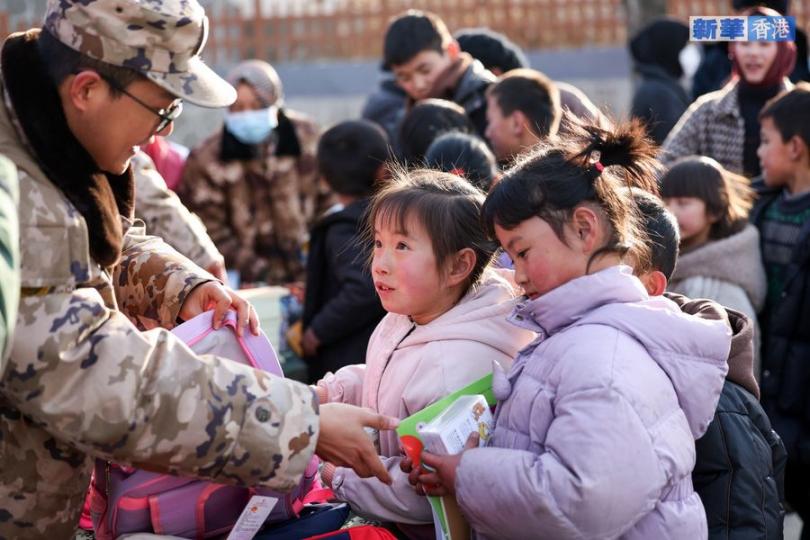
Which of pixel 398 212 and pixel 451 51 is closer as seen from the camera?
pixel 398 212

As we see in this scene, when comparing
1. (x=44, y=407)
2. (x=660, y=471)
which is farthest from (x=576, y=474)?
(x=44, y=407)

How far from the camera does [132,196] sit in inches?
107

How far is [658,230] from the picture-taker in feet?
9.55

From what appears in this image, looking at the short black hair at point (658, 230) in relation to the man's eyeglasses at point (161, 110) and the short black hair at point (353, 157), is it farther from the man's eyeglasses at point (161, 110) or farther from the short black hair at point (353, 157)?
the short black hair at point (353, 157)

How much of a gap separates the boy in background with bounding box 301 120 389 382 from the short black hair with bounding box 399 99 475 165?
11cm

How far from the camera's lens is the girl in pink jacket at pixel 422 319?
9.12ft

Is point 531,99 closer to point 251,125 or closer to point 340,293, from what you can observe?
point 340,293

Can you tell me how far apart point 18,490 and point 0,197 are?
2.48 ft

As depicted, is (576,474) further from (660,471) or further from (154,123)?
(154,123)

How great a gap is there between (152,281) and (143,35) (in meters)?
0.84

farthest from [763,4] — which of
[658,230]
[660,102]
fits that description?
[658,230]

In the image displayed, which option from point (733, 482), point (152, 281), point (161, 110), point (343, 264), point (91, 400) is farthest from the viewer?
point (343, 264)

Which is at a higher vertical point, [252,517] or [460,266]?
[460,266]

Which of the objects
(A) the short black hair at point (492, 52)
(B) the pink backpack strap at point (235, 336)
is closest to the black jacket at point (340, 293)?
(B) the pink backpack strap at point (235, 336)
